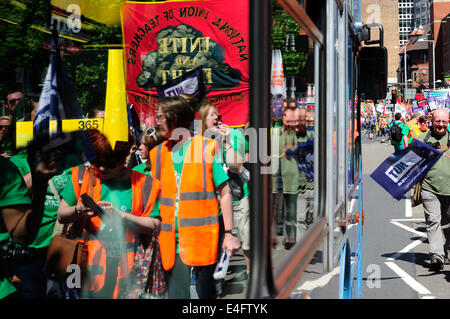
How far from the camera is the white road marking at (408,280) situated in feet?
21.5

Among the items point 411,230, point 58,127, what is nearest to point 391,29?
point 411,230

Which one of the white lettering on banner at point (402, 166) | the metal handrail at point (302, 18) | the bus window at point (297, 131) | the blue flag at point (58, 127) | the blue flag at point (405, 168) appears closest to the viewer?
the metal handrail at point (302, 18)

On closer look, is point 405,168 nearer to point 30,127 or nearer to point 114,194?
point 114,194

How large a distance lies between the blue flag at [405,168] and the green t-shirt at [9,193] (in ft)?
10.5

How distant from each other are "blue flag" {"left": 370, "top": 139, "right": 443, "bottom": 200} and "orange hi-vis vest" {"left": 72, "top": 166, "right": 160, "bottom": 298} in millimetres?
2562

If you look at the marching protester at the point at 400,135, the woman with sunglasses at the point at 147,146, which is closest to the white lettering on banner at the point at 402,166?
the woman with sunglasses at the point at 147,146

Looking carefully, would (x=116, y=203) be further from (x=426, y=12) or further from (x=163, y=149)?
(x=426, y=12)

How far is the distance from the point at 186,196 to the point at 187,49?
1.70m

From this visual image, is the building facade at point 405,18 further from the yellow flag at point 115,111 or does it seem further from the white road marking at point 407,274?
the yellow flag at point 115,111

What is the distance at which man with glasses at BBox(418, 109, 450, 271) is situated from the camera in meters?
7.54

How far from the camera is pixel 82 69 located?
336 cm

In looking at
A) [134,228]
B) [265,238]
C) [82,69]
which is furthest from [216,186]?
[265,238]

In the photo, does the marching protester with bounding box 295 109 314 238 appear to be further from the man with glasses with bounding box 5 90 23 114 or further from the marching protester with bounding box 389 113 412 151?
the marching protester with bounding box 389 113 412 151

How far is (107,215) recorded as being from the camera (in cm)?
265
